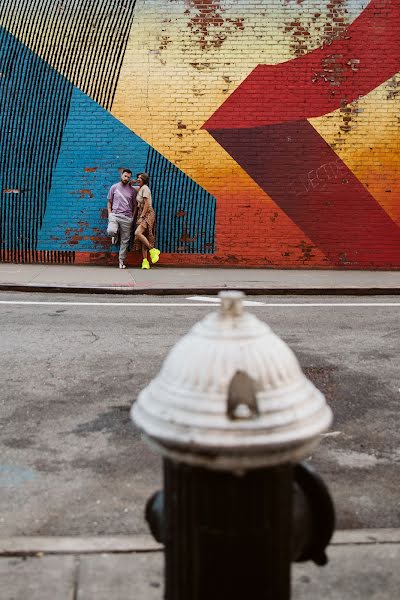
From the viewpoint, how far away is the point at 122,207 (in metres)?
14.1

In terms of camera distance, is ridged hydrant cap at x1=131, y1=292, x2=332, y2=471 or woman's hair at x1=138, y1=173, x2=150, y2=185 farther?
woman's hair at x1=138, y1=173, x2=150, y2=185

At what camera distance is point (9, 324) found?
337 inches

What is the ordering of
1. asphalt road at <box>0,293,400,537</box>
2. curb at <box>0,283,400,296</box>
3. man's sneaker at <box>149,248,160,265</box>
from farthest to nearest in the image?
man's sneaker at <box>149,248,160,265</box> → curb at <box>0,283,400,296</box> → asphalt road at <box>0,293,400,537</box>

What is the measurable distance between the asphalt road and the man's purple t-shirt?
4295mm

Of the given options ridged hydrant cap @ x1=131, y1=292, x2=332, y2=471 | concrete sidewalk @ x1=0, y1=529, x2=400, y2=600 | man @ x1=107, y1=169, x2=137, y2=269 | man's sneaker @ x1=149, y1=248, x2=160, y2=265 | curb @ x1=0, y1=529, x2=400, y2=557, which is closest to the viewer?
ridged hydrant cap @ x1=131, y1=292, x2=332, y2=471

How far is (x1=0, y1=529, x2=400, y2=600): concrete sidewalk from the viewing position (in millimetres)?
2943

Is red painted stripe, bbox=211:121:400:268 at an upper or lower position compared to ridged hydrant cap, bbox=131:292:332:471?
upper

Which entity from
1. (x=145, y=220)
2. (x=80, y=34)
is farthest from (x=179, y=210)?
(x=80, y=34)

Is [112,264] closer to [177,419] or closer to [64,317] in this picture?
[64,317]

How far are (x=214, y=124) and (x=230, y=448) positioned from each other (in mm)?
13362

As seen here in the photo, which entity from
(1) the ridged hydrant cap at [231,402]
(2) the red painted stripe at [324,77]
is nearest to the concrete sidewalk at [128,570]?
(1) the ridged hydrant cap at [231,402]

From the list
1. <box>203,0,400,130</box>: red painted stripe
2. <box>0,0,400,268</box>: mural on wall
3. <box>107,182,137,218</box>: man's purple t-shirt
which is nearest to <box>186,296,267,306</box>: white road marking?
<box>107,182,137,218</box>: man's purple t-shirt

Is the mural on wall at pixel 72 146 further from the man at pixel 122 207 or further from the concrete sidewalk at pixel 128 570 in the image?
the concrete sidewalk at pixel 128 570

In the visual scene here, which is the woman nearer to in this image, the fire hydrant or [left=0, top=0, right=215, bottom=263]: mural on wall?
[left=0, top=0, right=215, bottom=263]: mural on wall
